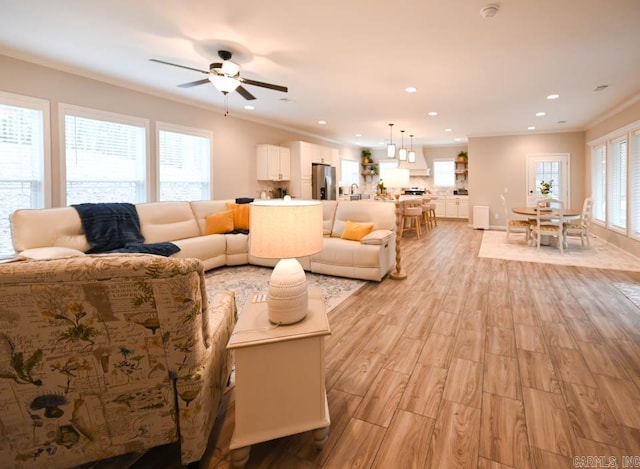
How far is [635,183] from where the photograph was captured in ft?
18.0

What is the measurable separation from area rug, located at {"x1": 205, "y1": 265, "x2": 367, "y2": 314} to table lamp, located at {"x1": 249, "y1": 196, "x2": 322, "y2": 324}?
1905 mm

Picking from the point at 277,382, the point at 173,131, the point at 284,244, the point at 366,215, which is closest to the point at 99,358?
the point at 277,382

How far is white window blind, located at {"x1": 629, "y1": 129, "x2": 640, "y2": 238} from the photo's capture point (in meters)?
5.43

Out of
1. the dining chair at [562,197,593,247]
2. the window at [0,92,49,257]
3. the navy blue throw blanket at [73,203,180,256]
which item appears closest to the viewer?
the window at [0,92,49,257]

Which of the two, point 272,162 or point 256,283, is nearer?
point 256,283

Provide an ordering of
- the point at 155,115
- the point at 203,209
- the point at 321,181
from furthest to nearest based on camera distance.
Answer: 1. the point at 321,181
2. the point at 203,209
3. the point at 155,115

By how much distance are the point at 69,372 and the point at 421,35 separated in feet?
11.8

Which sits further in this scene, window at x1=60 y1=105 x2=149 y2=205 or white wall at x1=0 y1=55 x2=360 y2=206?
window at x1=60 y1=105 x2=149 y2=205

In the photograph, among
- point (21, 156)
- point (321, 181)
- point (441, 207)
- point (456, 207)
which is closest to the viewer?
point (21, 156)

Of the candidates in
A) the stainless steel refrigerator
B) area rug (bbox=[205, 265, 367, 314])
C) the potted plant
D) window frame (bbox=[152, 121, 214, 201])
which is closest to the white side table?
area rug (bbox=[205, 265, 367, 314])

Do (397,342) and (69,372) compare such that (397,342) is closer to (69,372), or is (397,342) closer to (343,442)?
(343,442)

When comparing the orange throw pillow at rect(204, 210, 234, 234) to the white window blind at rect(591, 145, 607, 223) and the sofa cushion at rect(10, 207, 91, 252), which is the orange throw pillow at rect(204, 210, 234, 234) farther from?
the white window blind at rect(591, 145, 607, 223)

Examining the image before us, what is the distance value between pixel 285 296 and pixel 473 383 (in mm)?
1443

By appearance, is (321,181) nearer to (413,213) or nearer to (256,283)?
(413,213)
